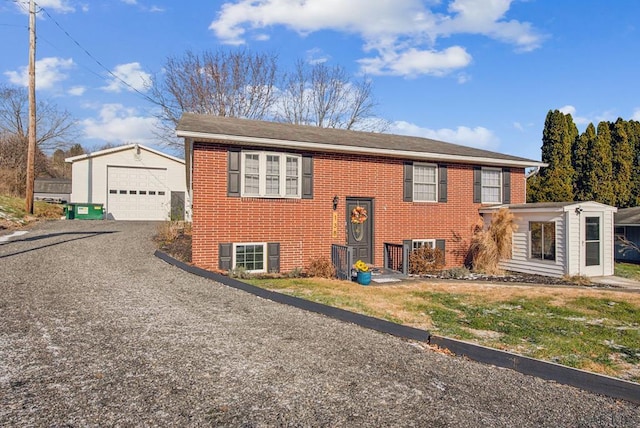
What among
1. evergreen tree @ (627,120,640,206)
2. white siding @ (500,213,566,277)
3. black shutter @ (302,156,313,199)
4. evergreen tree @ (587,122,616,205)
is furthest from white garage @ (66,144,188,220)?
evergreen tree @ (627,120,640,206)

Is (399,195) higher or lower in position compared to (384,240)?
higher

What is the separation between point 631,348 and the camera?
16.2ft

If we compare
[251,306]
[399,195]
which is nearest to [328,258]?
[399,195]

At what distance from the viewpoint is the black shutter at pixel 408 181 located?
12.4m

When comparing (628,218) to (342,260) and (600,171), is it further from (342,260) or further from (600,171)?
(342,260)

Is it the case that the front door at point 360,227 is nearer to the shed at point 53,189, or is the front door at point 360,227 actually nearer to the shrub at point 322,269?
the shrub at point 322,269

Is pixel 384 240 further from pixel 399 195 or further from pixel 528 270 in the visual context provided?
pixel 528 270

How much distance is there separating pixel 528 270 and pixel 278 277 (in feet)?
25.7

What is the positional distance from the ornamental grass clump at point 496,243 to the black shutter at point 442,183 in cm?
171

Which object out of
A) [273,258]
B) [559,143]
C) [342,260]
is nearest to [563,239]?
Answer: [342,260]

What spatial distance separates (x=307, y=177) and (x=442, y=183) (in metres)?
4.78

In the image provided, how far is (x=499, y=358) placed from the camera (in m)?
4.41

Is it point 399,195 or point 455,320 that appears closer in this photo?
point 455,320

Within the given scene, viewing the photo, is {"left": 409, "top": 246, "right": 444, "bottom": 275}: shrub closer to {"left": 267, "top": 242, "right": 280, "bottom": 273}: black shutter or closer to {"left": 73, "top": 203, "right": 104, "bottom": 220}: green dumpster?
{"left": 267, "top": 242, "right": 280, "bottom": 273}: black shutter
